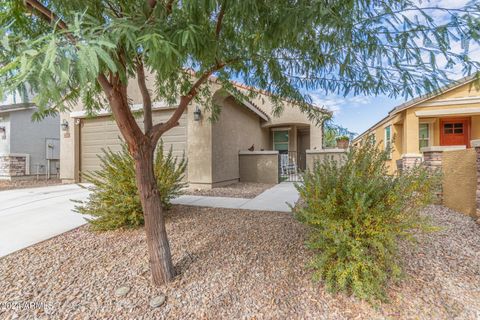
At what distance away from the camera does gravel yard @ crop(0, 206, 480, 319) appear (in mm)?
2146

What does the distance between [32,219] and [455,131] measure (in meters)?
14.8

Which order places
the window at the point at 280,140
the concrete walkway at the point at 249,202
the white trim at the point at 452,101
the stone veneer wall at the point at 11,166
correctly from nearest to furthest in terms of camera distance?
the concrete walkway at the point at 249,202, the white trim at the point at 452,101, the stone veneer wall at the point at 11,166, the window at the point at 280,140

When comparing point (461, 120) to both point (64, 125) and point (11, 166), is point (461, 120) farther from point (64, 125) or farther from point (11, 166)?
point (11, 166)

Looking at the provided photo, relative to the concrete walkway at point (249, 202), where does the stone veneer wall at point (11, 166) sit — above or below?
above

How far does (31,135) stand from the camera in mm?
12109

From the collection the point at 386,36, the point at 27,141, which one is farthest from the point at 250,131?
the point at 27,141

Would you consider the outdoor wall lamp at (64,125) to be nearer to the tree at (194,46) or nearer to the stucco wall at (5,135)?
the stucco wall at (5,135)

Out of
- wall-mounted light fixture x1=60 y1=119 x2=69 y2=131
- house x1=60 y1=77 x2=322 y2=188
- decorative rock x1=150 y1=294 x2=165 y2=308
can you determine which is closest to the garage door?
house x1=60 y1=77 x2=322 y2=188

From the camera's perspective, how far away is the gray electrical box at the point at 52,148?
12.8 meters

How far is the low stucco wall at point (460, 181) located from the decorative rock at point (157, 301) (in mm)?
5395

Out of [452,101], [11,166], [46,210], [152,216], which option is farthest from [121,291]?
[11,166]

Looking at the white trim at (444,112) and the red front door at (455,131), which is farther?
the red front door at (455,131)

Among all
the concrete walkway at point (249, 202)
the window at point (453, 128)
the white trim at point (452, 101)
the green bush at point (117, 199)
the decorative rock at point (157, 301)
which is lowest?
the decorative rock at point (157, 301)

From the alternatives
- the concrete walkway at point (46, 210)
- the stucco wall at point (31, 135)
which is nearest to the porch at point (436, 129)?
the concrete walkway at point (46, 210)
